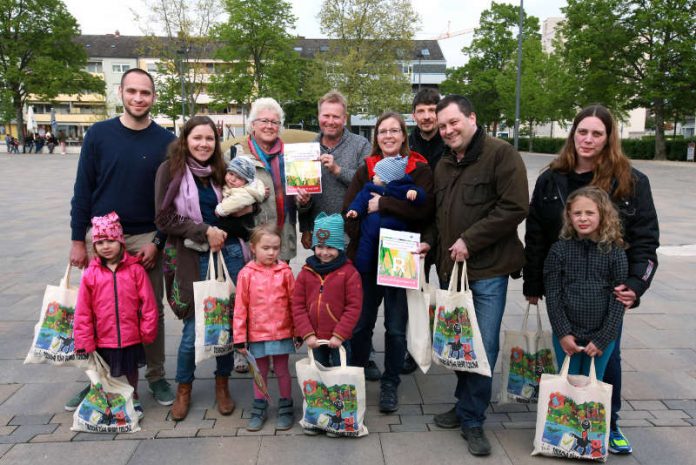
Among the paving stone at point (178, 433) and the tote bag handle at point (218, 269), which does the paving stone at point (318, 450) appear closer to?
the paving stone at point (178, 433)

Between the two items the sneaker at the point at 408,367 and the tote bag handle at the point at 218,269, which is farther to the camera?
the sneaker at the point at 408,367

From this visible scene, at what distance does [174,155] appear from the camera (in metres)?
3.67

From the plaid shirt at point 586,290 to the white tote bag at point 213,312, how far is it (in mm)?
2078

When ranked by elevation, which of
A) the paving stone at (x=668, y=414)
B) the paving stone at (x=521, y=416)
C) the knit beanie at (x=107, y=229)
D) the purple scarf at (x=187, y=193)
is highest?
the purple scarf at (x=187, y=193)

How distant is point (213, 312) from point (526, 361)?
2.09 metres

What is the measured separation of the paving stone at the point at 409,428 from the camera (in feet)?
11.7

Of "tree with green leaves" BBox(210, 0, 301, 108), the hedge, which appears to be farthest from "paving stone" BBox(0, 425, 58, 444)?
"tree with green leaves" BBox(210, 0, 301, 108)

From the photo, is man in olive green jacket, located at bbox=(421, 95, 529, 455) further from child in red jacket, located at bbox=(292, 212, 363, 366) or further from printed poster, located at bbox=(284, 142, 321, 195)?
printed poster, located at bbox=(284, 142, 321, 195)

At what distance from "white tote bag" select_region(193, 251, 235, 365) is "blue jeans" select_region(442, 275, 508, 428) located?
160 cm

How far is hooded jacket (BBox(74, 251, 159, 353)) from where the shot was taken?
3.52 metres

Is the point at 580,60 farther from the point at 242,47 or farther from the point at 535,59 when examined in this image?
the point at 242,47

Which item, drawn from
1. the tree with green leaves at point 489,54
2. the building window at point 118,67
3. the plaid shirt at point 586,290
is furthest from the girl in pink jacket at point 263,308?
the building window at point 118,67

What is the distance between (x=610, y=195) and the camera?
3.20m

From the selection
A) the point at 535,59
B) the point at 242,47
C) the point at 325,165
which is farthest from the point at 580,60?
the point at 325,165
